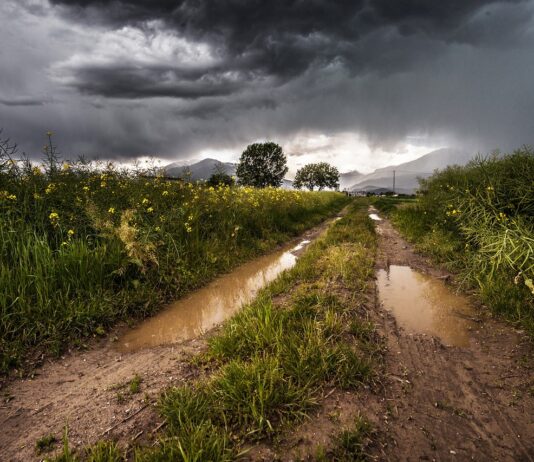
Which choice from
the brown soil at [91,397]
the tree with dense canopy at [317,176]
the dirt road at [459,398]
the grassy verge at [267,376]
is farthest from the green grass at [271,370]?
the tree with dense canopy at [317,176]

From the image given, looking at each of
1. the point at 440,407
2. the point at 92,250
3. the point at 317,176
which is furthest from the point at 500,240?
the point at 317,176

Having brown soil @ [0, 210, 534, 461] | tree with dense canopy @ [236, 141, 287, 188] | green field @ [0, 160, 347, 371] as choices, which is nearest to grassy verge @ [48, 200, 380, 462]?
brown soil @ [0, 210, 534, 461]

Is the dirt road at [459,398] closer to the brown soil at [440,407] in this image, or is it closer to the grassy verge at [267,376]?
the brown soil at [440,407]

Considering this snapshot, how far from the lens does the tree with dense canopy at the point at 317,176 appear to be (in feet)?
318

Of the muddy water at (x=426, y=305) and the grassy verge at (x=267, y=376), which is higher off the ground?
the grassy verge at (x=267, y=376)

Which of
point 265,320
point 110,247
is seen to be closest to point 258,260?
point 110,247

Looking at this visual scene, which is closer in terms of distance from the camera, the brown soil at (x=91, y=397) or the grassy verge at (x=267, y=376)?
the grassy verge at (x=267, y=376)

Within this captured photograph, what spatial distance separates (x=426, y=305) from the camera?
5723mm

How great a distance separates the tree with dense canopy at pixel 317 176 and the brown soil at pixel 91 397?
95.9 m

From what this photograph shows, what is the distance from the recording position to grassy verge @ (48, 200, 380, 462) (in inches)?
97.9

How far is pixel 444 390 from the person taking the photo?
3219 millimetres

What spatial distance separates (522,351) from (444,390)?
5.15ft

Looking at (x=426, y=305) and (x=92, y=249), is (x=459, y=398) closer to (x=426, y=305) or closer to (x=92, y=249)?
(x=426, y=305)

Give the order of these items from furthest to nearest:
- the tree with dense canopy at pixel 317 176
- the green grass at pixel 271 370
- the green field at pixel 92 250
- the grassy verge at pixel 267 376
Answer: the tree with dense canopy at pixel 317 176 < the green field at pixel 92 250 < the green grass at pixel 271 370 < the grassy verge at pixel 267 376
